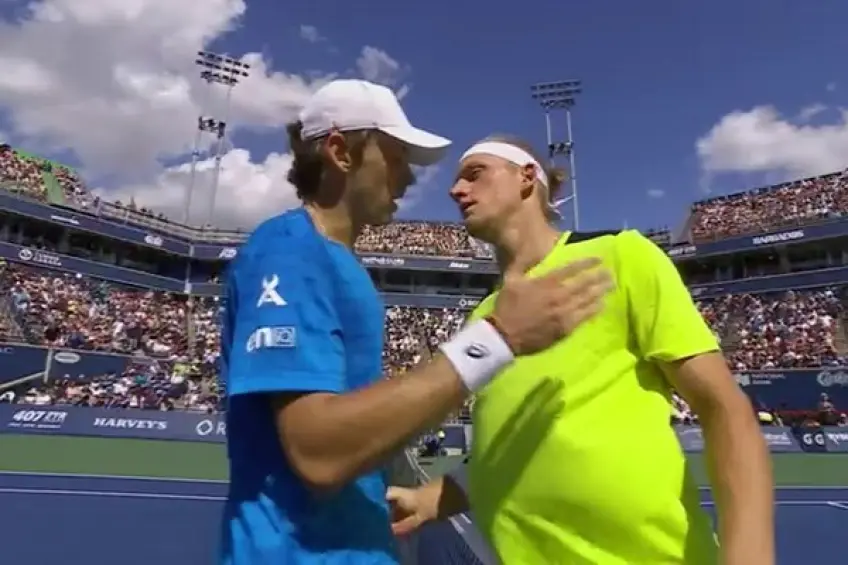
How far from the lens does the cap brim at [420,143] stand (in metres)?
2.01

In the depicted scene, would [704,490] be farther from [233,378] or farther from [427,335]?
[427,335]

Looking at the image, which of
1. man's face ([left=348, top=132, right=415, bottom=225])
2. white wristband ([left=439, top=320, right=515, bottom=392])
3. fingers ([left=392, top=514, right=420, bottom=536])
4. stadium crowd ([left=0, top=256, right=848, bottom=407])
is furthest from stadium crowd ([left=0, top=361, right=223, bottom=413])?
white wristband ([left=439, top=320, right=515, bottom=392])

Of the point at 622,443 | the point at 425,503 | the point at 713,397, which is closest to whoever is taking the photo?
the point at 713,397

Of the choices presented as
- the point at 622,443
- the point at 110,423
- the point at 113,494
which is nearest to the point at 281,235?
the point at 622,443

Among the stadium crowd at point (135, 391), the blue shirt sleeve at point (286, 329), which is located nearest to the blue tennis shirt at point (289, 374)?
the blue shirt sleeve at point (286, 329)

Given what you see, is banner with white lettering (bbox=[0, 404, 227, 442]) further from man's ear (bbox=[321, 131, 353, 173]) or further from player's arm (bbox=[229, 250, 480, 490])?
player's arm (bbox=[229, 250, 480, 490])

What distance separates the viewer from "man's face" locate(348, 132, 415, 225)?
199cm

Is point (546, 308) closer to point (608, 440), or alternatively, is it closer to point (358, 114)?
point (608, 440)

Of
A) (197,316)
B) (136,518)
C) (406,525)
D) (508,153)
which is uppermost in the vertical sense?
(197,316)

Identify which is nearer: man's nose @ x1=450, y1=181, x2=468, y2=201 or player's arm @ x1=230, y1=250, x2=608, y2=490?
player's arm @ x1=230, y1=250, x2=608, y2=490

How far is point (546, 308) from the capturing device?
1693 millimetres

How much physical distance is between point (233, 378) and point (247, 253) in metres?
0.31

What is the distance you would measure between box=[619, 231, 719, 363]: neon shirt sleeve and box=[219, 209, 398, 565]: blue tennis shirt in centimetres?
74

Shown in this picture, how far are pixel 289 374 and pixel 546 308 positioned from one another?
593mm
